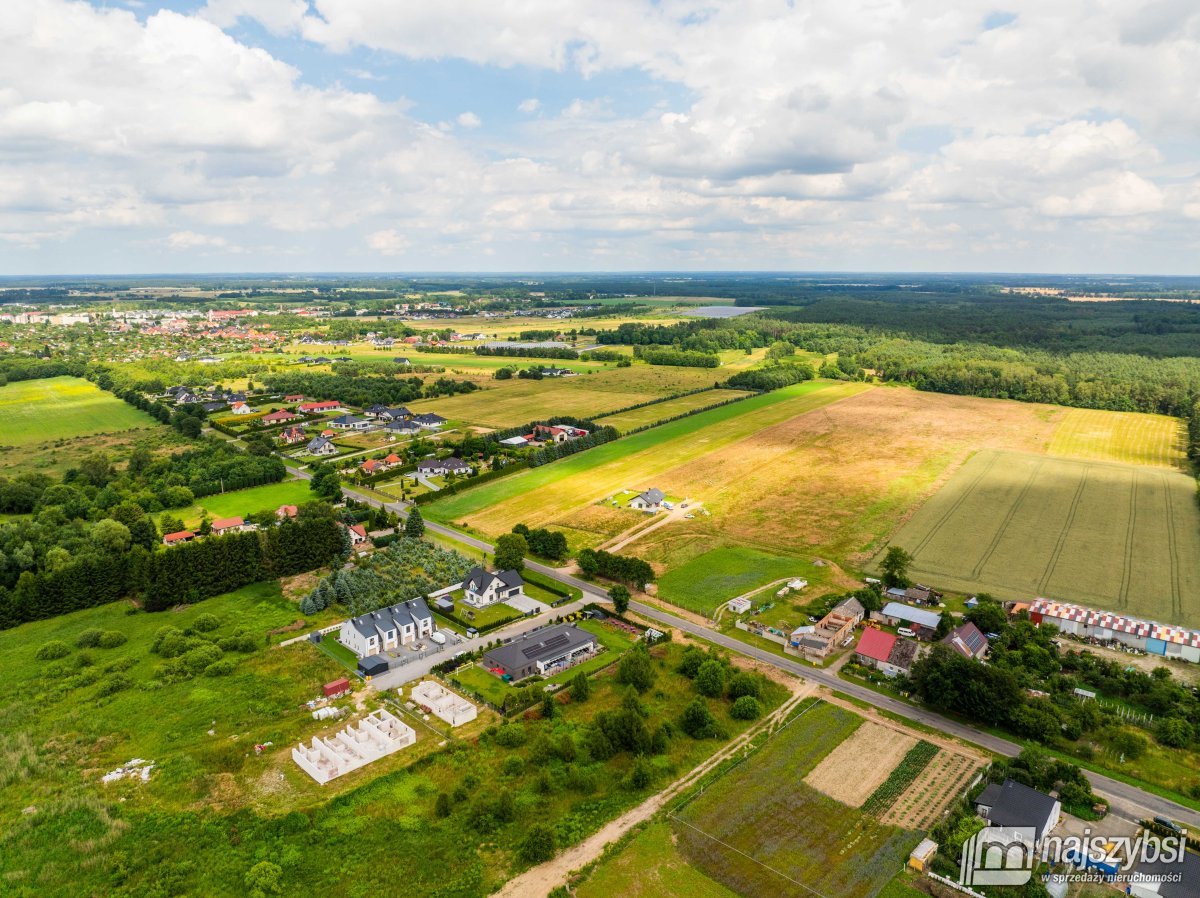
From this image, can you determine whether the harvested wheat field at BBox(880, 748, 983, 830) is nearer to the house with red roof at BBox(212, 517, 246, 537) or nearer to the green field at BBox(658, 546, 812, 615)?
the green field at BBox(658, 546, 812, 615)

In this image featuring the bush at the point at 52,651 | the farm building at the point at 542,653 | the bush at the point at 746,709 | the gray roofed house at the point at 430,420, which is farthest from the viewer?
the gray roofed house at the point at 430,420

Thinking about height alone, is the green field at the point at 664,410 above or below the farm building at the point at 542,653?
above

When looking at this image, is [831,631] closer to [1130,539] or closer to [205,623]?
[1130,539]

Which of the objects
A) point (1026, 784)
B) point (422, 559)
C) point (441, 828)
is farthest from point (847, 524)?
point (441, 828)

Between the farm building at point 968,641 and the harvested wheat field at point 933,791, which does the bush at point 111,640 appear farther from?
the farm building at point 968,641

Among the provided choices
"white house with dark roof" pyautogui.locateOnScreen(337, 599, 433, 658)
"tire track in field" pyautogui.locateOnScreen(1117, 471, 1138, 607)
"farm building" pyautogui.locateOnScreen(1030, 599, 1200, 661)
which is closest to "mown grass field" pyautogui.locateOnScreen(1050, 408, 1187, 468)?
"tire track in field" pyautogui.locateOnScreen(1117, 471, 1138, 607)

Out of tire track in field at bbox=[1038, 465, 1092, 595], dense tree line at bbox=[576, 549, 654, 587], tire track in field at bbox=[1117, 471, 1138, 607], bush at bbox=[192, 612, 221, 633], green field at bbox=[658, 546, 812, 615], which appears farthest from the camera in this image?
Result: tire track in field at bbox=[1038, 465, 1092, 595]

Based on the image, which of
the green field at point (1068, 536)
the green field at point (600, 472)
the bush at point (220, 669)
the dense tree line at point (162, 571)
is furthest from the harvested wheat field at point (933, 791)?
the dense tree line at point (162, 571)
